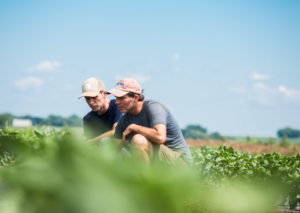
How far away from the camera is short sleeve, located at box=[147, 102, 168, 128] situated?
3.81 meters

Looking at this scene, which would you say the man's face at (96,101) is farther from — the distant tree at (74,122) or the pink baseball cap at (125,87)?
the distant tree at (74,122)

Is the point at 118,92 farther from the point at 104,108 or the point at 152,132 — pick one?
the point at 104,108

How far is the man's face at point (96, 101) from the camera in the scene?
510 centimetres

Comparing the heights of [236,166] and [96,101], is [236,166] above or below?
below

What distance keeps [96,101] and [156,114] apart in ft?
5.28

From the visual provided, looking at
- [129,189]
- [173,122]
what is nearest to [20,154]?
[129,189]

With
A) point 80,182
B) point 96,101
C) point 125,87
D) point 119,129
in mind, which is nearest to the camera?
point 80,182

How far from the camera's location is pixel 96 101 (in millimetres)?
5129

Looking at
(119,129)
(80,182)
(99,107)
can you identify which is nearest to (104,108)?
(99,107)

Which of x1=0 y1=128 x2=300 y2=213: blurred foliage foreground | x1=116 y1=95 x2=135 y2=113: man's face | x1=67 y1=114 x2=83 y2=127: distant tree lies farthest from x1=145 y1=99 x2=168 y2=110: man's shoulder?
x1=0 y1=128 x2=300 y2=213: blurred foliage foreground

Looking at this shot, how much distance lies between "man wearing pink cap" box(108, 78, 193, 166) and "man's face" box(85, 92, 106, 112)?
0.85 m

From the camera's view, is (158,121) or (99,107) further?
(99,107)

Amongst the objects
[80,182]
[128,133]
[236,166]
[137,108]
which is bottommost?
[236,166]

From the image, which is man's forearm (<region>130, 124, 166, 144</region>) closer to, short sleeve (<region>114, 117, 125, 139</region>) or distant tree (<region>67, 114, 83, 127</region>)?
short sleeve (<region>114, 117, 125, 139</region>)
